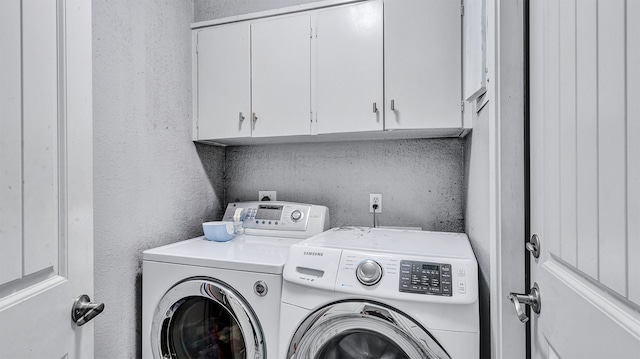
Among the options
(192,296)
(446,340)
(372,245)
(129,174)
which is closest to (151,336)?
(192,296)

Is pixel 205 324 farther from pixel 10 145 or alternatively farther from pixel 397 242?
pixel 10 145

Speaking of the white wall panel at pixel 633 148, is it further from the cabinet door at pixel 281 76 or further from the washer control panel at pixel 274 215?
the washer control panel at pixel 274 215

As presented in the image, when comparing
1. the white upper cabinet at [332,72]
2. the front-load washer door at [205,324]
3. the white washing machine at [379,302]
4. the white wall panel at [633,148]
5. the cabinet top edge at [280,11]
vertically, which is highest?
the cabinet top edge at [280,11]

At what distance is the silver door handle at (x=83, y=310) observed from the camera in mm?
818

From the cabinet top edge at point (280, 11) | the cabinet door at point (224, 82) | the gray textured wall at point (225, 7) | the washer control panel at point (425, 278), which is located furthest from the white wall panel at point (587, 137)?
the gray textured wall at point (225, 7)

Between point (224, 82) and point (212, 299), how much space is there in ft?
4.03

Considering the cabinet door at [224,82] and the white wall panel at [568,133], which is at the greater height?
the cabinet door at [224,82]

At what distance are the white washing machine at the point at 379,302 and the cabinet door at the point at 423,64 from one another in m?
0.65

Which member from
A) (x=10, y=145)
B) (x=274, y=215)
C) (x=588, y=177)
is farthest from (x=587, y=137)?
(x=274, y=215)

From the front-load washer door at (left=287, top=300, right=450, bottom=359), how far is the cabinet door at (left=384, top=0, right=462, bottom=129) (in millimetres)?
909

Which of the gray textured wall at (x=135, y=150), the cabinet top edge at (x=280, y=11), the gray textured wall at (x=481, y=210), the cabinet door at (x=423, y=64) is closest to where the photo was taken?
the gray textured wall at (x=481, y=210)

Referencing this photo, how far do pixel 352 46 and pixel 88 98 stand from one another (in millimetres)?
1213

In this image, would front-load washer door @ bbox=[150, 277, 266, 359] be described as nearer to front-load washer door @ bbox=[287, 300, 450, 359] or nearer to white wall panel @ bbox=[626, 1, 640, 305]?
front-load washer door @ bbox=[287, 300, 450, 359]

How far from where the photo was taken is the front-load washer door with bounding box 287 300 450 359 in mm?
1038
